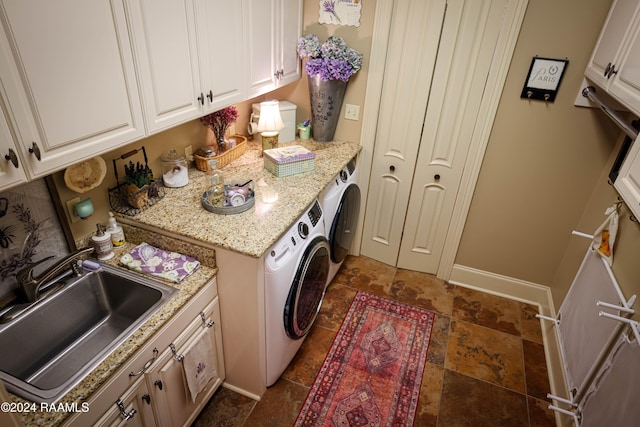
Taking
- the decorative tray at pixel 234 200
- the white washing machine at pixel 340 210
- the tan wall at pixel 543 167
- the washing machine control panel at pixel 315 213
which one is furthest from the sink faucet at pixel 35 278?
the tan wall at pixel 543 167

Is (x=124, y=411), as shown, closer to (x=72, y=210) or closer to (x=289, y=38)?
(x=72, y=210)

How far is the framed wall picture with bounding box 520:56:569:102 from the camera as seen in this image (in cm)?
212

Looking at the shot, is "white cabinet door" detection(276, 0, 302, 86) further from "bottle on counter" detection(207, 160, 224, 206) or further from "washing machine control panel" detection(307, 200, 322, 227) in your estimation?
"washing machine control panel" detection(307, 200, 322, 227)

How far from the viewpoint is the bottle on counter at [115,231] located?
1704mm

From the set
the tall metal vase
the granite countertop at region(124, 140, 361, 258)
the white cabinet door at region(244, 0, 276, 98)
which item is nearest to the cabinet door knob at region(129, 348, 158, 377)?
the granite countertop at region(124, 140, 361, 258)

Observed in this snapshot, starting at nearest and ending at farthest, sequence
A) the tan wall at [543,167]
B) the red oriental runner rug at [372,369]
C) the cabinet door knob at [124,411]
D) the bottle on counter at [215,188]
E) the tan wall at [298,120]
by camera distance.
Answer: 1. the cabinet door knob at [124,411]
2. the tan wall at [298,120]
3. the bottle on counter at [215,188]
4. the red oriental runner rug at [372,369]
5. the tan wall at [543,167]

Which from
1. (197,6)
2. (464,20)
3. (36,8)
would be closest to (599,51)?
(464,20)

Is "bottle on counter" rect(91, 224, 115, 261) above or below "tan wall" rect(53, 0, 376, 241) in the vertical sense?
below

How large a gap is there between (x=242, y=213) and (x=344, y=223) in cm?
95

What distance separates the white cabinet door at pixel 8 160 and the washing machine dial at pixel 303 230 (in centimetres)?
111

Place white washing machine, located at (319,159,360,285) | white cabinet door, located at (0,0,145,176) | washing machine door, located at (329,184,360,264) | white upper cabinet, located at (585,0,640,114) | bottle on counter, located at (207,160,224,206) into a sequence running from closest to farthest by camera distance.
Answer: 1. white cabinet door, located at (0,0,145,176)
2. white upper cabinet, located at (585,0,640,114)
3. bottle on counter, located at (207,160,224,206)
4. white washing machine, located at (319,159,360,285)
5. washing machine door, located at (329,184,360,264)

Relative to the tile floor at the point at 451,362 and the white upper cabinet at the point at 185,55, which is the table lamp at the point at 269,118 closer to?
the white upper cabinet at the point at 185,55

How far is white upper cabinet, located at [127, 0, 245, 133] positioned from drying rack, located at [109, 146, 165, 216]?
372 millimetres

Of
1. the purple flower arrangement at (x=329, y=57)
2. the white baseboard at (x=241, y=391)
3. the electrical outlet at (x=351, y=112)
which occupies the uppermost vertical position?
the purple flower arrangement at (x=329, y=57)
